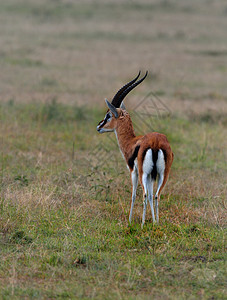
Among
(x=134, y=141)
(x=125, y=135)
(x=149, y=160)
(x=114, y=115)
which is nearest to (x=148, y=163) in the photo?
(x=149, y=160)

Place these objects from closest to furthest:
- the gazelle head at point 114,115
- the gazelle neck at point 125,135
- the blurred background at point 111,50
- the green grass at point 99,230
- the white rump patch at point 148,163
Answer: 1. the green grass at point 99,230
2. the white rump patch at point 148,163
3. the gazelle neck at point 125,135
4. the gazelle head at point 114,115
5. the blurred background at point 111,50

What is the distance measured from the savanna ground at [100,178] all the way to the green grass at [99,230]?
0.01m

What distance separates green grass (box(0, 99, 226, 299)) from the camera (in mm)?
3938

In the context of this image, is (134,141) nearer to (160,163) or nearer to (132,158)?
(132,158)

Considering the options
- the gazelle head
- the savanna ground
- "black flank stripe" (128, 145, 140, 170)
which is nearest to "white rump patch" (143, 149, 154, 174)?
"black flank stripe" (128, 145, 140, 170)

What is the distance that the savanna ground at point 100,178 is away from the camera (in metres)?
4.07

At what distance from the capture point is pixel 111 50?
19.4 m

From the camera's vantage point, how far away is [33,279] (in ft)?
13.2

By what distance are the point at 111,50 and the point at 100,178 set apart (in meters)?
13.3

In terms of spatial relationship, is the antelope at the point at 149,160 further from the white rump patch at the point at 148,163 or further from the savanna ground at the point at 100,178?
the savanna ground at the point at 100,178

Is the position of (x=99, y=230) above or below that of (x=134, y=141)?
below

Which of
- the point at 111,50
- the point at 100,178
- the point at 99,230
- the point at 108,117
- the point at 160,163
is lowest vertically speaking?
the point at 99,230

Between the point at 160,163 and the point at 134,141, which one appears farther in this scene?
the point at 134,141

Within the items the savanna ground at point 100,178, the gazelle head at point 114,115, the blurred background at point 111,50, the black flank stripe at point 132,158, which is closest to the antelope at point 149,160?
the black flank stripe at point 132,158
